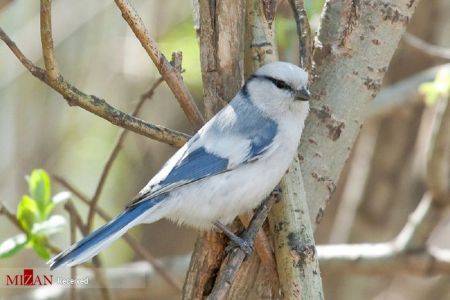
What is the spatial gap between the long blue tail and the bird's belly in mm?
74

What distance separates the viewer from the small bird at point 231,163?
6.04ft

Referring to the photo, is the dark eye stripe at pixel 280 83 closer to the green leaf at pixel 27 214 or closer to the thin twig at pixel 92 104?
the thin twig at pixel 92 104

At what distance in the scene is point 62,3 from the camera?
381 cm

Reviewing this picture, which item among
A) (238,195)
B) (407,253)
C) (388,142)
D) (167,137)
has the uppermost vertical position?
(388,142)

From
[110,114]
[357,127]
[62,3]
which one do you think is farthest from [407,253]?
[62,3]

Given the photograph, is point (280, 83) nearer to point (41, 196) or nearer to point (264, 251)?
point (264, 251)

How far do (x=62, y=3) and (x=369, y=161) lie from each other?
1.64 metres

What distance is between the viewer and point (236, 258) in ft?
5.46

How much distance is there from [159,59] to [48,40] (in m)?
0.24

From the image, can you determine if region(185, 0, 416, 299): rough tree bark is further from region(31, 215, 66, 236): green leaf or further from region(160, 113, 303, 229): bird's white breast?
region(31, 215, 66, 236): green leaf

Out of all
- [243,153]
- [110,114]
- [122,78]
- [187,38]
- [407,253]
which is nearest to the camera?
[110,114]

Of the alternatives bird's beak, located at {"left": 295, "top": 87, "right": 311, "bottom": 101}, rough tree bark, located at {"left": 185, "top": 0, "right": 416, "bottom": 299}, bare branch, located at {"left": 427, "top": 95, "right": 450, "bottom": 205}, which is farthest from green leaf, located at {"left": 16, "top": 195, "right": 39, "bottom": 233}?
bare branch, located at {"left": 427, "top": 95, "right": 450, "bottom": 205}

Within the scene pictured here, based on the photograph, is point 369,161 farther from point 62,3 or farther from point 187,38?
point 62,3

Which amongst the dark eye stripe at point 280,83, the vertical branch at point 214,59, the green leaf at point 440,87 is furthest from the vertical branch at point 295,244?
the green leaf at point 440,87
